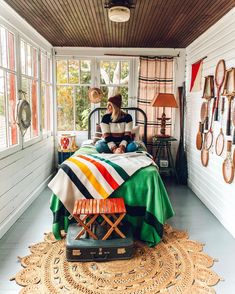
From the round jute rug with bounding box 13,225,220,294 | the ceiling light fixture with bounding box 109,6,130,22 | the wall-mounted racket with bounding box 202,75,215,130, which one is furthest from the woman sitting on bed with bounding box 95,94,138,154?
the round jute rug with bounding box 13,225,220,294

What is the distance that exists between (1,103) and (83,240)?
1808 mm

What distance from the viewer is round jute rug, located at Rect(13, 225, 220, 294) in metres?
2.28

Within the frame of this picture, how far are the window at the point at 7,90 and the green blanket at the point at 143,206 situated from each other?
1027 mm

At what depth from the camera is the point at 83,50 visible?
18.3 ft

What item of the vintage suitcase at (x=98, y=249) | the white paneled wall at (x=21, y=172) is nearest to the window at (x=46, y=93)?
the white paneled wall at (x=21, y=172)

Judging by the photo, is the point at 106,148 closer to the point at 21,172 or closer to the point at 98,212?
the point at 21,172

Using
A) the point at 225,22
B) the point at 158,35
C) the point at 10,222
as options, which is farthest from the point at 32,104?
the point at 225,22

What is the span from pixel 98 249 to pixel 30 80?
9.30 feet

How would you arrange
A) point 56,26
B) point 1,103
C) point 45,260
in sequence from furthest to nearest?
point 56,26
point 1,103
point 45,260

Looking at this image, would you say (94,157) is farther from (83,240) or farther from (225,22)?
(225,22)

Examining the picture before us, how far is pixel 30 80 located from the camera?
432 centimetres

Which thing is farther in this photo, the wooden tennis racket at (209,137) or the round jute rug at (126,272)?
the wooden tennis racket at (209,137)

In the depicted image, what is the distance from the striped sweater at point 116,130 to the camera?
14.3 feet

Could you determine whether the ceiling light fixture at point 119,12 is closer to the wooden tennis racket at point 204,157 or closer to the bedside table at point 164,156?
the wooden tennis racket at point 204,157
